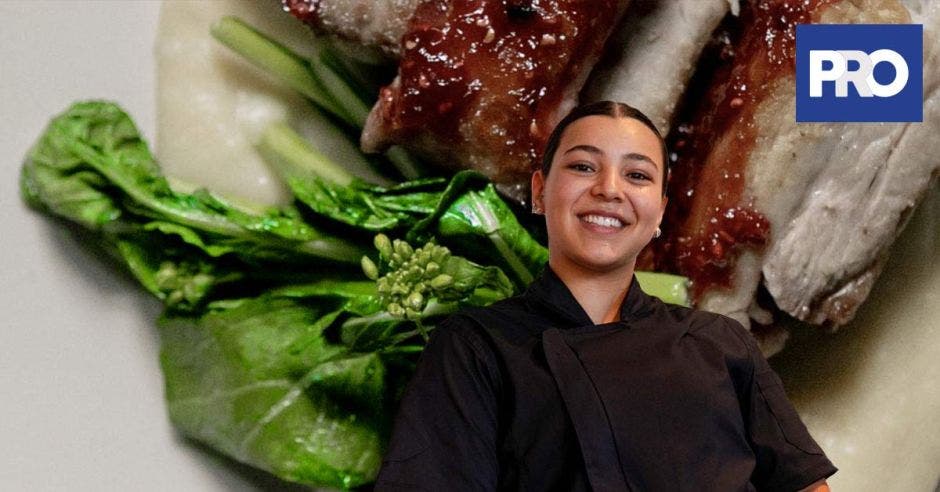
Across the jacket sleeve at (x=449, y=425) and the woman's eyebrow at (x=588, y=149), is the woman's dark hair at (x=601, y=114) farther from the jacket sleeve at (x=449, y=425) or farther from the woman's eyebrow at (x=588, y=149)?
the jacket sleeve at (x=449, y=425)

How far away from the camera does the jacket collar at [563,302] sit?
1649 mm

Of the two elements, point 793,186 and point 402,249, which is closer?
point 402,249

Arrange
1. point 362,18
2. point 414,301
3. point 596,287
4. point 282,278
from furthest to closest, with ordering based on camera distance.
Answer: point 282,278 < point 362,18 < point 414,301 < point 596,287

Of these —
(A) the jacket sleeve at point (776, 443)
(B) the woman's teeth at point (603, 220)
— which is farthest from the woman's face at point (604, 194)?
(A) the jacket sleeve at point (776, 443)

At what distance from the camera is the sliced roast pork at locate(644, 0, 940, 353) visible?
7.20 feet

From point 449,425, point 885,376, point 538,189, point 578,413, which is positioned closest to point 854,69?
point 885,376

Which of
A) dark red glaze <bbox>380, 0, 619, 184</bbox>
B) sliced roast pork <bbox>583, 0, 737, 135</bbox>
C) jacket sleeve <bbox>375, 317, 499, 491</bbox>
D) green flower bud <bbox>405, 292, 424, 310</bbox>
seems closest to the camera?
jacket sleeve <bbox>375, 317, 499, 491</bbox>

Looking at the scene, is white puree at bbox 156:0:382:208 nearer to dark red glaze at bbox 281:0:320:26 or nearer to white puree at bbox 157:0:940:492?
white puree at bbox 157:0:940:492

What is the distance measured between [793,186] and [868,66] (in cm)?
36

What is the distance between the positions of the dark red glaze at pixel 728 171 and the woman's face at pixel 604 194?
23.5 inches

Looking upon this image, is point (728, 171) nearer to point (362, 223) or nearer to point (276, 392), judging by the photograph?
point (362, 223)

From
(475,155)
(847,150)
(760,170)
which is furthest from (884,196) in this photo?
(475,155)

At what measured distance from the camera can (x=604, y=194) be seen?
159 cm

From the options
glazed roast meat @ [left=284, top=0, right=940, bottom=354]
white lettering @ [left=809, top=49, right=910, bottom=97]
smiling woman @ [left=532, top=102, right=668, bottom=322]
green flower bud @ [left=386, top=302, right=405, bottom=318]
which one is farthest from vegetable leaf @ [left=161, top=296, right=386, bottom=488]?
white lettering @ [left=809, top=49, right=910, bottom=97]
